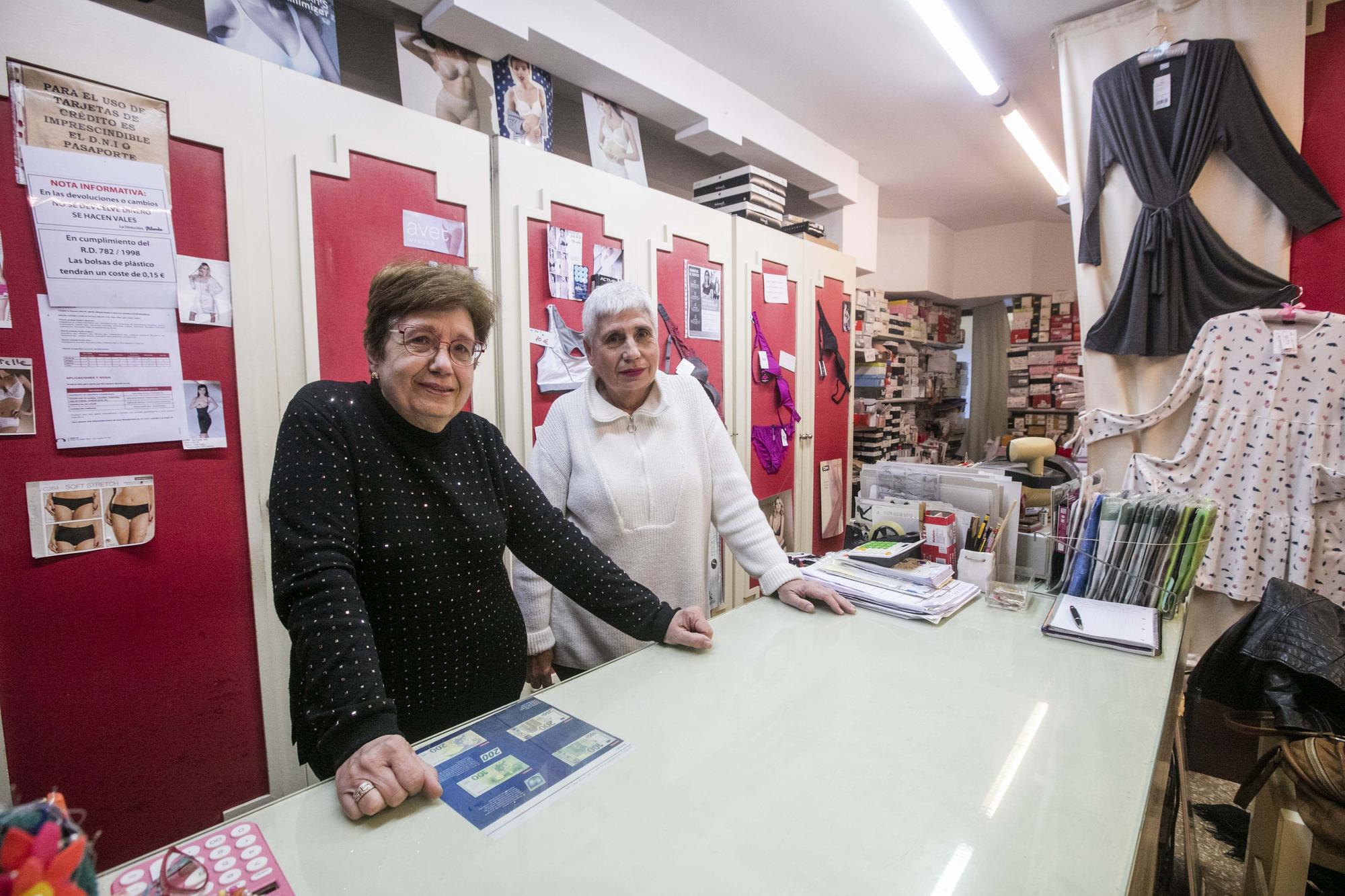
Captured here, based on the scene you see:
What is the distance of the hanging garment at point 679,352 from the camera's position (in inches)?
118

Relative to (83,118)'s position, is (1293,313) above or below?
below

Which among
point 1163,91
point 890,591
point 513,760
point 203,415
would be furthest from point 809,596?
point 1163,91

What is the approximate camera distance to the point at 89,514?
154 cm

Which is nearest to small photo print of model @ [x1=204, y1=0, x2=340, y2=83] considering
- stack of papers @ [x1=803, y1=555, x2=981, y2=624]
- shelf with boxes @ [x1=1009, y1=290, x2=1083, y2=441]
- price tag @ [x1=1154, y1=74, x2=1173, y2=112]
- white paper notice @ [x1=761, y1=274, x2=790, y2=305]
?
stack of papers @ [x1=803, y1=555, x2=981, y2=624]

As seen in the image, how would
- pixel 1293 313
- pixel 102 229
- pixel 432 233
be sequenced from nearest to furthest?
pixel 102 229 < pixel 432 233 < pixel 1293 313

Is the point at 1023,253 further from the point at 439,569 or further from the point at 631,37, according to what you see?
the point at 439,569

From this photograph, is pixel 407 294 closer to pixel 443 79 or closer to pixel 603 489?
pixel 603 489

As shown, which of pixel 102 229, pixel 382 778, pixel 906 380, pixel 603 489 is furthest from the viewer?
pixel 906 380

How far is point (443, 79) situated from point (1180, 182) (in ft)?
10.5

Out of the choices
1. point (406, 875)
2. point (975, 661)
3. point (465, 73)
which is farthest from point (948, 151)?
point (406, 875)

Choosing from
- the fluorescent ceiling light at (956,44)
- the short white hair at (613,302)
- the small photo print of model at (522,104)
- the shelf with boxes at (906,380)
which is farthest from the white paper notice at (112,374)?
the shelf with boxes at (906,380)

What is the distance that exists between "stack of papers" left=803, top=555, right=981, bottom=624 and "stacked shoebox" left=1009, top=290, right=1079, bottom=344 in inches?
216

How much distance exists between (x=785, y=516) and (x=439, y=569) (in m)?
2.93

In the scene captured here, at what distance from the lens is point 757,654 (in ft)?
4.19
